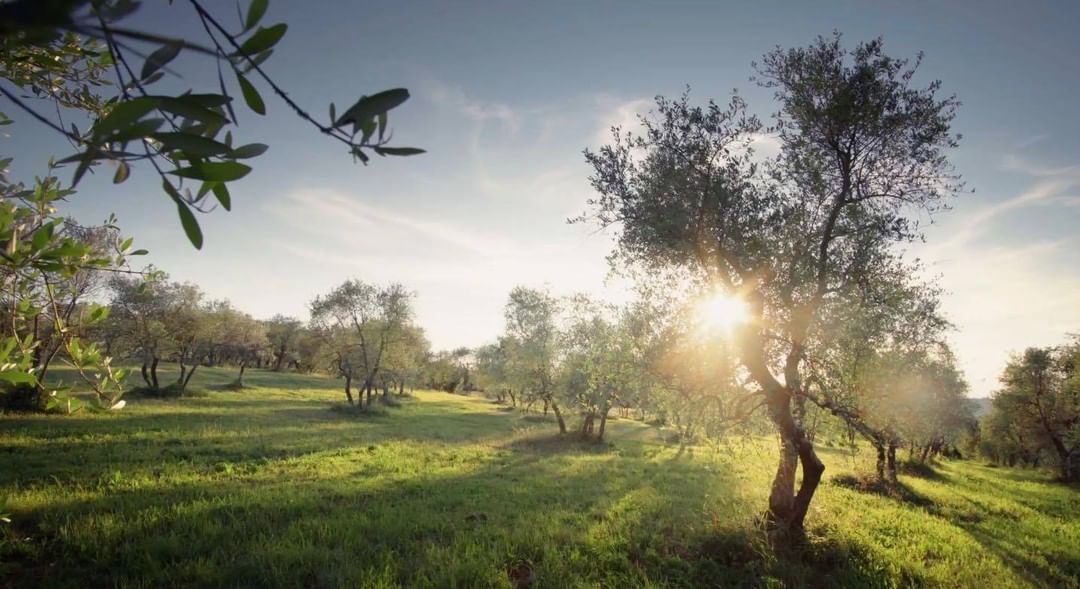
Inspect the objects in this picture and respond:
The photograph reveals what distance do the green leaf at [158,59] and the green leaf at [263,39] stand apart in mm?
168

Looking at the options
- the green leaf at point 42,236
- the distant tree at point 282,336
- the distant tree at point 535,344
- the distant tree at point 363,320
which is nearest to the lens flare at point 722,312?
the green leaf at point 42,236

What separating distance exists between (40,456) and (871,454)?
49.6 metres

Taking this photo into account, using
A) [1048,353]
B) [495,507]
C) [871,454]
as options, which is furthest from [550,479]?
[1048,353]

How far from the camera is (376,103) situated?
1351 millimetres

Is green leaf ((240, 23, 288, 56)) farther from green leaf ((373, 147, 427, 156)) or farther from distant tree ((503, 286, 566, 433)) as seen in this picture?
distant tree ((503, 286, 566, 433))

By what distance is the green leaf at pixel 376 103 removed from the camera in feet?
4.36

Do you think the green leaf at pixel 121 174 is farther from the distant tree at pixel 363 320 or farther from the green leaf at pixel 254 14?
the distant tree at pixel 363 320

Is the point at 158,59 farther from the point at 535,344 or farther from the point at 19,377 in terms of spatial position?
the point at 535,344

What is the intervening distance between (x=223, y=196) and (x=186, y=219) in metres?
0.20

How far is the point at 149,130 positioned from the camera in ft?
3.62

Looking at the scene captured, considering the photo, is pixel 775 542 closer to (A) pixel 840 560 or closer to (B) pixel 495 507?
(A) pixel 840 560

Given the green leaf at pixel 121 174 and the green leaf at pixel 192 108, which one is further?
the green leaf at pixel 121 174

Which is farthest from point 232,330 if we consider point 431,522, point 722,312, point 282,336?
point 722,312

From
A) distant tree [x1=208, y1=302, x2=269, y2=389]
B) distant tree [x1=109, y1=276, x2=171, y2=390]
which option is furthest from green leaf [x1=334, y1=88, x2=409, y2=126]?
distant tree [x1=208, y1=302, x2=269, y2=389]
